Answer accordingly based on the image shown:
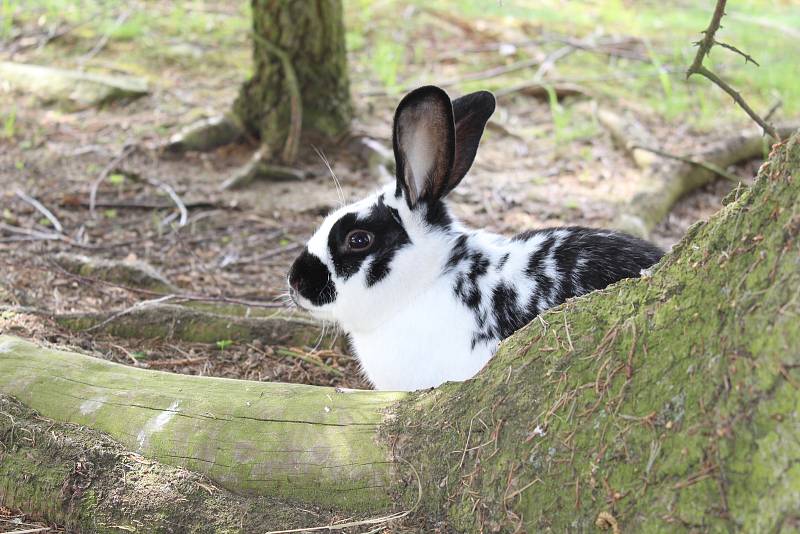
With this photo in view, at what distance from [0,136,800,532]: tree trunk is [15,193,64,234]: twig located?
2.65 metres

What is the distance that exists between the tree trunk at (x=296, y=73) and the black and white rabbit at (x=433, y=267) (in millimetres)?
3494

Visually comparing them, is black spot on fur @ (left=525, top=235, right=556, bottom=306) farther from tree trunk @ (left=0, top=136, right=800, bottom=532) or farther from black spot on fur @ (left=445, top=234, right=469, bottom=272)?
tree trunk @ (left=0, top=136, right=800, bottom=532)

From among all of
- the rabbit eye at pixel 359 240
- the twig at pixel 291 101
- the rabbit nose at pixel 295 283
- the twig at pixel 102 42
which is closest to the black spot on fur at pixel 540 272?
the rabbit eye at pixel 359 240

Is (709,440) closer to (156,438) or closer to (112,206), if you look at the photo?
(156,438)

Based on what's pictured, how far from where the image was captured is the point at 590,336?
2.26 meters

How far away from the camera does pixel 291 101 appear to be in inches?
265

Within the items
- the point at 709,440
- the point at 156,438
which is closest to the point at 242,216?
the point at 156,438

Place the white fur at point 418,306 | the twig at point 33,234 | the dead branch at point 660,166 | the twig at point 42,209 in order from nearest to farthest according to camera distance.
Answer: the white fur at point 418,306, the twig at point 33,234, the twig at point 42,209, the dead branch at point 660,166

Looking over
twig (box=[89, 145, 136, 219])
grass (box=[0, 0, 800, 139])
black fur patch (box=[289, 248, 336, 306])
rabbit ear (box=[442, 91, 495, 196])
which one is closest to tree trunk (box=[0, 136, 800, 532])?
black fur patch (box=[289, 248, 336, 306])

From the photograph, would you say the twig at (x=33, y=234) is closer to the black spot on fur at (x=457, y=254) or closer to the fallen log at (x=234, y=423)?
the fallen log at (x=234, y=423)

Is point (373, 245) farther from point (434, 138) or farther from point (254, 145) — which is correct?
point (254, 145)

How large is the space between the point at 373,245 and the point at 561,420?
132cm

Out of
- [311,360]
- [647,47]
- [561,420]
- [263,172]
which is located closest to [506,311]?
[561,420]

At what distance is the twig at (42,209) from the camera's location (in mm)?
5379
